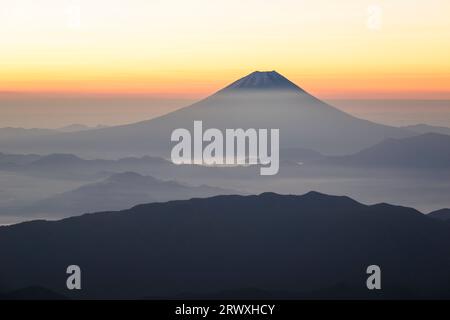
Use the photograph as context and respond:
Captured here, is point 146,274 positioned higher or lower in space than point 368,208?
lower

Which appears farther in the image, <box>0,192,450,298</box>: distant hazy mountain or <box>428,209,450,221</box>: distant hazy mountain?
<box>428,209,450,221</box>: distant hazy mountain

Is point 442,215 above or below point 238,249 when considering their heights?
above

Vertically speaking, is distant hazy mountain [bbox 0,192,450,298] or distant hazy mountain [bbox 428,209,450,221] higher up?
distant hazy mountain [bbox 428,209,450,221]

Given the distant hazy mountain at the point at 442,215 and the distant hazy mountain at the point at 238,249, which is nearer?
the distant hazy mountain at the point at 238,249

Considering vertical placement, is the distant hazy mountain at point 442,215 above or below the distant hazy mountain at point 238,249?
above

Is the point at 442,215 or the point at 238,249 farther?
the point at 442,215
